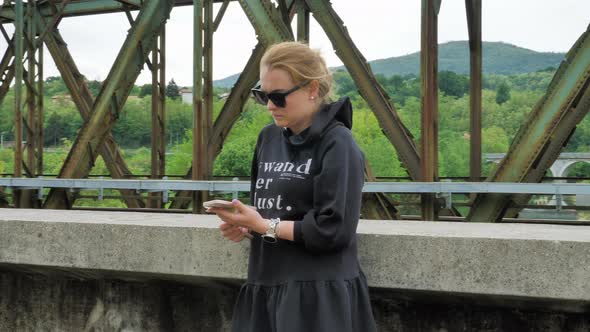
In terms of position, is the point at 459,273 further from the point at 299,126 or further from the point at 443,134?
the point at 443,134

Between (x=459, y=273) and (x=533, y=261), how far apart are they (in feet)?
0.89

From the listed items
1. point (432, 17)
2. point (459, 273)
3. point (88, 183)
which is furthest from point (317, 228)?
point (88, 183)

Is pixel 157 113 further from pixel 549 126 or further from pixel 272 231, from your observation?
pixel 272 231

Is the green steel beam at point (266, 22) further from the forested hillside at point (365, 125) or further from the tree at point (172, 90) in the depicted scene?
the tree at point (172, 90)

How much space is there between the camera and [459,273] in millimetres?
2844

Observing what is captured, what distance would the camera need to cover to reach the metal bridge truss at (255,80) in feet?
21.7

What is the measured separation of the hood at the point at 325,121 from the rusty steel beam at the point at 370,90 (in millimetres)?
5370

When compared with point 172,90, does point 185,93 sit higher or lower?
higher

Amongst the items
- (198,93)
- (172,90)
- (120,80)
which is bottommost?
(198,93)

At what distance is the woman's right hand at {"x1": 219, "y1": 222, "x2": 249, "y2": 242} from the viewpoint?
255 cm

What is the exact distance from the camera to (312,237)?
2.29m

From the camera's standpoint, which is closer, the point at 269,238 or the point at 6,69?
the point at 269,238

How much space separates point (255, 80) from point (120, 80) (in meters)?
1.76

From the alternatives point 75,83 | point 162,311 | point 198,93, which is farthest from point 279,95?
point 75,83
